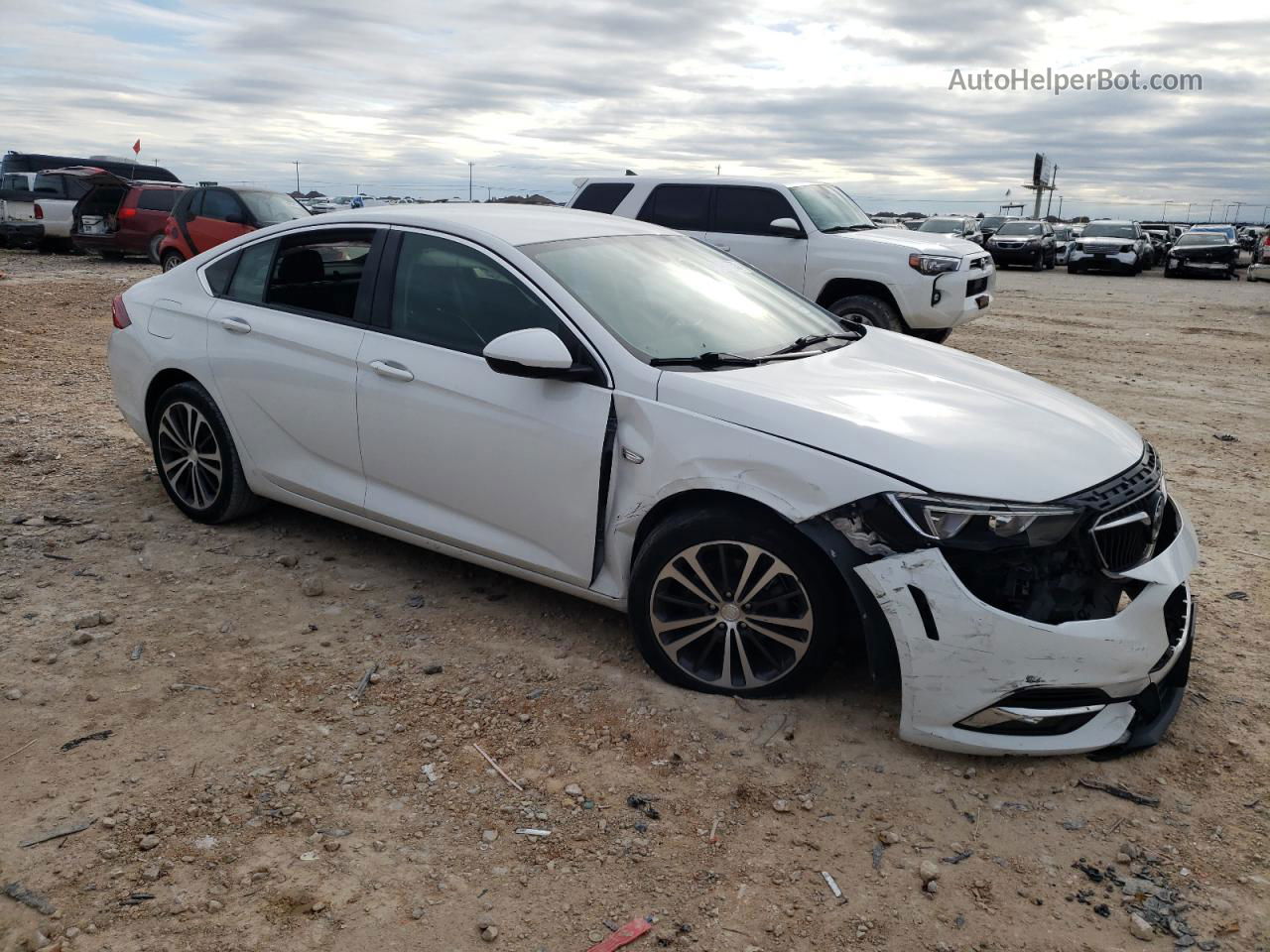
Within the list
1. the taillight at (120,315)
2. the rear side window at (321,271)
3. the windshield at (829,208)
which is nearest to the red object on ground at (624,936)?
the rear side window at (321,271)

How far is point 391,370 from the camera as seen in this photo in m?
4.12

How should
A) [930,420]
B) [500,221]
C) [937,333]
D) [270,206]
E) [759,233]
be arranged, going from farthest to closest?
[270,206] → [937,333] → [759,233] → [500,221] → [930,420]

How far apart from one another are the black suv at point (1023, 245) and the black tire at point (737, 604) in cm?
2909

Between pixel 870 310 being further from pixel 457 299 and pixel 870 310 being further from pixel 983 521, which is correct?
pixel 983 521

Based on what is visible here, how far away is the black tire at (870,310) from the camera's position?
990cm

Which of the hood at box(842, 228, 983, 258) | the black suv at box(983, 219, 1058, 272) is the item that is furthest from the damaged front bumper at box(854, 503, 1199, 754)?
the black suv at box(983, 219, 1058, 272)

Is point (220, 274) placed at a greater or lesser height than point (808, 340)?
greater

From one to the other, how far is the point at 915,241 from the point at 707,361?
7163mm

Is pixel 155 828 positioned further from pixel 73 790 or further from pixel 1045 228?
pixel 1045 228

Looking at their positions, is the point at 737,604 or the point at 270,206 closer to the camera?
the point at 737,604

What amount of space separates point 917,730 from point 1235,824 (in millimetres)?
906

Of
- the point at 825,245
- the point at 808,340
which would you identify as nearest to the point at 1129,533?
the point at 808,340

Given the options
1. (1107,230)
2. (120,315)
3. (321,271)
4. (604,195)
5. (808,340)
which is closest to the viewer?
(808,340)

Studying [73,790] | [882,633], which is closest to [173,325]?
[73,790]
